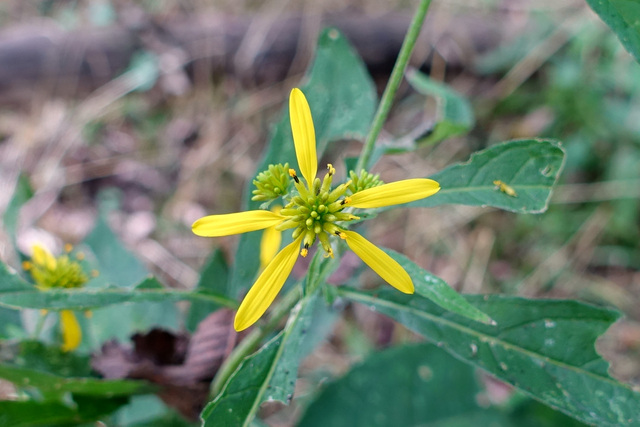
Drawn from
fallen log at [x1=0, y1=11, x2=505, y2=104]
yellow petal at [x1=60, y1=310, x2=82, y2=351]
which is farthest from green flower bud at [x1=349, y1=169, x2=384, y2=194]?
fallen log at [x1=0, y1=11, x2=505, y2=104]

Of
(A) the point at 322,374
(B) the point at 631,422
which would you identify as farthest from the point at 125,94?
(B) the point at 631,422

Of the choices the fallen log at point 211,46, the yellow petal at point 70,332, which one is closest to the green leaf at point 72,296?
the yellow petal at point 70,332

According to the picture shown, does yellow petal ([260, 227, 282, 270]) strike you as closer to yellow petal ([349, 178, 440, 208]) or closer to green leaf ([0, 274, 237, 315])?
green leaf ([0, 274, 237, 315])

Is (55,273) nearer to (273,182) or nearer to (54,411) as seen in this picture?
(54,411)

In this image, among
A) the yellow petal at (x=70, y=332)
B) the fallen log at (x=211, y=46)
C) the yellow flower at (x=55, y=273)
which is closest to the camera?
the yellow petal at (x=70, y=332)

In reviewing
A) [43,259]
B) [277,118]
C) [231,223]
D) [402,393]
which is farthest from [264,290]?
[277,118]

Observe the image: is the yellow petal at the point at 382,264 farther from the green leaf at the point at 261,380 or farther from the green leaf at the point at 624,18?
the green leaf at the point at 624,18
